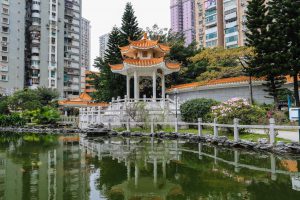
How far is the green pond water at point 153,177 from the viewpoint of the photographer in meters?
4.61

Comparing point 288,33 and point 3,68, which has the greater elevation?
point 3,68

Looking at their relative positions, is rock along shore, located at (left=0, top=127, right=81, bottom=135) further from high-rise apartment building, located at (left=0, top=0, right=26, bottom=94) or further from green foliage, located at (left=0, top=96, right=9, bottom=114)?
high-rise apartment building, located at (left=0, top=0, right=26, bottom=94)

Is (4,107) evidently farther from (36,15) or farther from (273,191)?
(273,191)

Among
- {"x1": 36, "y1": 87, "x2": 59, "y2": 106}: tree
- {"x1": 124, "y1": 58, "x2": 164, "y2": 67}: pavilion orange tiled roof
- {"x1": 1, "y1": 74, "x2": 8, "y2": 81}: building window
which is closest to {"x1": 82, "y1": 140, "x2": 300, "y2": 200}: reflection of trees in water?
{"x1": 124, "y1": 58, "x2": 164, "y2": 67}: pavilion orange tiled roof

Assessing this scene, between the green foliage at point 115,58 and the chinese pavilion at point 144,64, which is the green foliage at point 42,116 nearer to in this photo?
the green foliage at point 115,58

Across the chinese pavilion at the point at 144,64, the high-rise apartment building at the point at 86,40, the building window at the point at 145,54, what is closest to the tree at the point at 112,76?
the chinese pavilion at the point at 144,64

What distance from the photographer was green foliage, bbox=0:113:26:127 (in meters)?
25.7

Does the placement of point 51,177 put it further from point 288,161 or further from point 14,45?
point 14,45

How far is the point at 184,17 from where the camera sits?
7075 cm

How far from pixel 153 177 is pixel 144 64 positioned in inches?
494

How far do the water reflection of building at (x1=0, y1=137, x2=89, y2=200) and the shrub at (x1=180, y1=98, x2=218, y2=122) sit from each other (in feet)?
25.5

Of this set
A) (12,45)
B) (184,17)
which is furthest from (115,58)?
(184,17)

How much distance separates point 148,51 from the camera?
1948 centimetres

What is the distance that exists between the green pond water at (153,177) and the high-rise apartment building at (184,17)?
61.2 m
